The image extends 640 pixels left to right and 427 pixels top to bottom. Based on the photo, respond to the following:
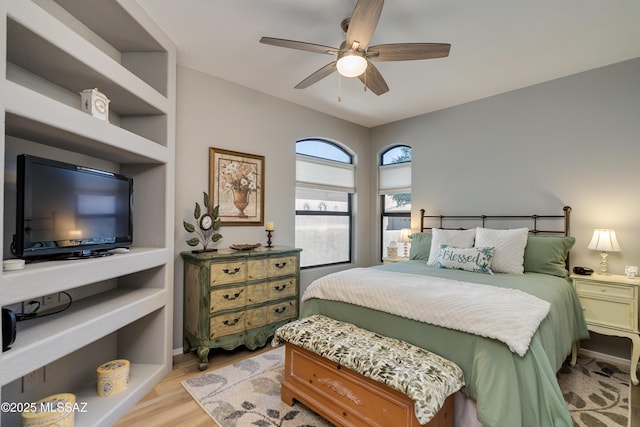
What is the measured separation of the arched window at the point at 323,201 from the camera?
4125mm

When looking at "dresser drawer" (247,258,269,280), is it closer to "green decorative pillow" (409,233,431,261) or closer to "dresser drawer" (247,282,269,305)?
"dresser drawer" (247,282,269,305)

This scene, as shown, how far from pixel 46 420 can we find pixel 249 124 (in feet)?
9.62

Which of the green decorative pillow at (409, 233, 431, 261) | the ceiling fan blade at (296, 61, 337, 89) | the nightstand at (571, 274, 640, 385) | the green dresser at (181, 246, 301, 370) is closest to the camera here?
the ceiling fan blade at (296, 61, 337, 89)

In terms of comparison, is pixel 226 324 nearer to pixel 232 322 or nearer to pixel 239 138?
pixel 232 322

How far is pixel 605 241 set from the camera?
2672 mm

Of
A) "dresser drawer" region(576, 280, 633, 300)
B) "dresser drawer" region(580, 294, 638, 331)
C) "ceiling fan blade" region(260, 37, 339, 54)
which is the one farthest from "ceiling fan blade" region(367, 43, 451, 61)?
"dresser drawer" region(580, 294, 638, 331)

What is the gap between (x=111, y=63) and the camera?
1.92 m

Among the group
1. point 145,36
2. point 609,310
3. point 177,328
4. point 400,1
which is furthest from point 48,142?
point 609,310

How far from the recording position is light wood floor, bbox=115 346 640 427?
74.8 inches

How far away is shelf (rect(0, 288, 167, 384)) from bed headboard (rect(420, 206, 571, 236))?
3.36 metres

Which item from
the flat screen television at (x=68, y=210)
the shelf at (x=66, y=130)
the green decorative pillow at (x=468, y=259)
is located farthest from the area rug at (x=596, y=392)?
the shelf at (x=66, y=130)

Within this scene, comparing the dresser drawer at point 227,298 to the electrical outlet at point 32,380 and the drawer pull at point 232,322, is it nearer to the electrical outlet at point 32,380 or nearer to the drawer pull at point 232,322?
the drawer pull at point 232,322

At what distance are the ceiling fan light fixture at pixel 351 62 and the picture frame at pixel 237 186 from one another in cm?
171

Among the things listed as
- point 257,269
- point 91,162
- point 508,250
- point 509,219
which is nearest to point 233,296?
point 257,269
